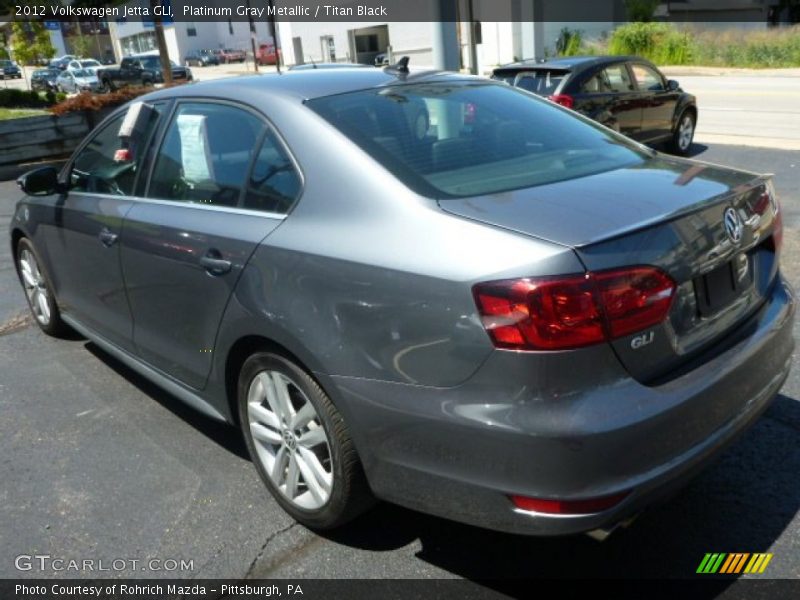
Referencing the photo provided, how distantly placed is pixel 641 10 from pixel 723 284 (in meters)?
48.8

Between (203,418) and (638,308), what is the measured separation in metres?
2.49

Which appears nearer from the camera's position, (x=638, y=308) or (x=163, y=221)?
(x=638, y=308)

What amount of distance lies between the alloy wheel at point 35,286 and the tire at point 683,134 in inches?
359

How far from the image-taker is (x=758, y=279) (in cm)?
267

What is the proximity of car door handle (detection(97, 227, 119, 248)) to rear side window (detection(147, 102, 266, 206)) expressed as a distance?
12.5 inches

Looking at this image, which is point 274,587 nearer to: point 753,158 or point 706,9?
point 753,158

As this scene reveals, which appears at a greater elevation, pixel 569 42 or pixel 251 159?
pixel 251 159

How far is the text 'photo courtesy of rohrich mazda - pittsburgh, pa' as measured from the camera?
2.05m

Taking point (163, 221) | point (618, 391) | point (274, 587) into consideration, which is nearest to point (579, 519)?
point (618, 391)

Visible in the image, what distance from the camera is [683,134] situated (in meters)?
11.3

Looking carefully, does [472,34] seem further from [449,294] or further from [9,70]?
[9,70]

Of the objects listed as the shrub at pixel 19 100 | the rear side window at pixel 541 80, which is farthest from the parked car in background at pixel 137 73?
the rear side window at pixel 541 80

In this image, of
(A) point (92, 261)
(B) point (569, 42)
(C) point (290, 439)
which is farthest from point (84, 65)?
(C) point (290, 439)

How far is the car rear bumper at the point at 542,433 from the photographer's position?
2.04 m
